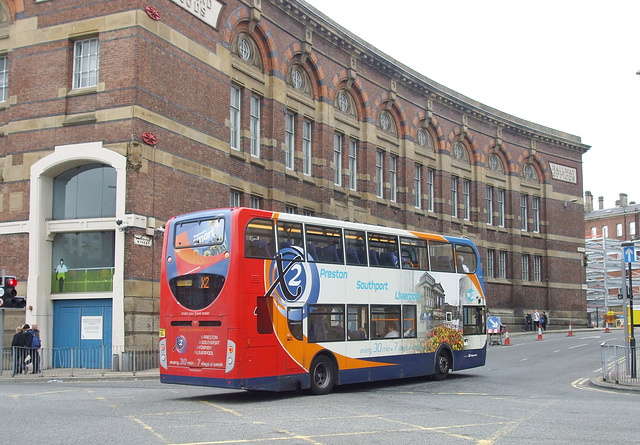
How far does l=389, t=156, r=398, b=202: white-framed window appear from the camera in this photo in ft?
135

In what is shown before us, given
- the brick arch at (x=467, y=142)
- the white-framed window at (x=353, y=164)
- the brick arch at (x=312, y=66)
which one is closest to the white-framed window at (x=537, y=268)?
the brick arch at (x=467, y=142)

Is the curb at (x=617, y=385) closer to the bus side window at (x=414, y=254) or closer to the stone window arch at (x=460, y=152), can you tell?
the bus side window at (x=414, y=254)

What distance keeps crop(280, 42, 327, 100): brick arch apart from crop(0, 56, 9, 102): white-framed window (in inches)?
436

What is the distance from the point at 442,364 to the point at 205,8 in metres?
15.4

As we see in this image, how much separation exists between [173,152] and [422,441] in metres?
17.5

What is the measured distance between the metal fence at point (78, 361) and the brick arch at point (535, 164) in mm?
35419

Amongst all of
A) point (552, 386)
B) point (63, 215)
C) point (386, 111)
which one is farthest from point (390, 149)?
point (552, 386)

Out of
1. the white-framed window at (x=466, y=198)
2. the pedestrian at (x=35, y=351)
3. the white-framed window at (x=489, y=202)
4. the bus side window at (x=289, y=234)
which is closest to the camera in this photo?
the bus side window at (x=289, y=234)

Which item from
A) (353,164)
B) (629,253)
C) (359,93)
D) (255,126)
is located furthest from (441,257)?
(359,93)

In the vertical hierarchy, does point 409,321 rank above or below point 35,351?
above

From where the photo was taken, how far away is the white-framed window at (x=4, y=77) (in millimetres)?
26719

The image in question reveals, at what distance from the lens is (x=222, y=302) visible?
14.4 metres

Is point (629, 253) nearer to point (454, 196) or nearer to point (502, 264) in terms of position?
point (454, 196)

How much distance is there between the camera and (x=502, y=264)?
5103 centimetres
